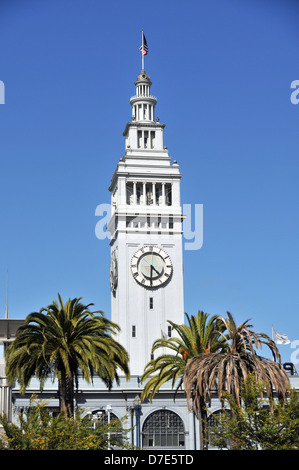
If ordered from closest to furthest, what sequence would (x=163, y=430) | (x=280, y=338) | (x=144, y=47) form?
(x=163, y=430) < (x=280, y=338) < (x=144, y=47)

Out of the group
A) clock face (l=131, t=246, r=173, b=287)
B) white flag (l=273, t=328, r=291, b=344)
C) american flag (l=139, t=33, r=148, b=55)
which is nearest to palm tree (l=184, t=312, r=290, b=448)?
white flag (l=273, t=328, r=291, b=344)

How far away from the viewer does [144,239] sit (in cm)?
9800

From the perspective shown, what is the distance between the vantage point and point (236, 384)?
48344 millimetres

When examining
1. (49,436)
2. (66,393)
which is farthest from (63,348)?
(49,436)

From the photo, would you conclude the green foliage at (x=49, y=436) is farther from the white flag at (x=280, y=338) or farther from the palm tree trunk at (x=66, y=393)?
the white flag at (x=280, y=338)

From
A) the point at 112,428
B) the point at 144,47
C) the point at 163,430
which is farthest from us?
the point at 144,47

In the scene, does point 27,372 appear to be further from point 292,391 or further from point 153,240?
point 153,240

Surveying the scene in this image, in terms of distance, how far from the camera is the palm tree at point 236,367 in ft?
160

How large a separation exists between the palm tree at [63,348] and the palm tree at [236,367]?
5654 millimetres

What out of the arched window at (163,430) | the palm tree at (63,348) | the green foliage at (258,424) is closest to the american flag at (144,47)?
the arched window at (163,430)

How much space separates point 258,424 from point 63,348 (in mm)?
12831

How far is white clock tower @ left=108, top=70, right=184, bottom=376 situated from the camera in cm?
9500

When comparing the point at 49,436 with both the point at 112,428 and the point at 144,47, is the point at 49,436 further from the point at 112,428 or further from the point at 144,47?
the point at 144,47
